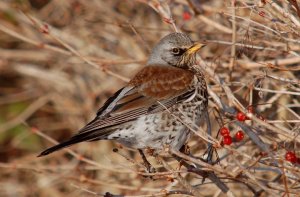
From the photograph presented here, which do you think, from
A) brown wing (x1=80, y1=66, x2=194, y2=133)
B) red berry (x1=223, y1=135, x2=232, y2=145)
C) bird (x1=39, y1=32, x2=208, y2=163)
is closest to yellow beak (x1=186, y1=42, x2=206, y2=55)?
bird (x1=39, y1=32, x2=208, y2=163)

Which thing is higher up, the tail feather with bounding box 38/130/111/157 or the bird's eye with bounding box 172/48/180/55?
the bird's eye with bounding box 172/48/180/55

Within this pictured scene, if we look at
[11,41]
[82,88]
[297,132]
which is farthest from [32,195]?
[297,132]

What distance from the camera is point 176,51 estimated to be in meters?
5.42

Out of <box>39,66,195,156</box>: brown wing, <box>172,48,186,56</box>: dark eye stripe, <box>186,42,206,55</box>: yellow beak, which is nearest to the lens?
<box>39,66,195,156</box>: brown wing

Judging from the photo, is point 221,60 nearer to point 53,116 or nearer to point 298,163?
point 298,163

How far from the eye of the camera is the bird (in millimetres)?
4824

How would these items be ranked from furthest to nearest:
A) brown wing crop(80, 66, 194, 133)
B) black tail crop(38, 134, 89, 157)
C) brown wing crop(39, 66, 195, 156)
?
brown wing crop(80, 66, 194, 133) < brown wing crop(39, 66, 195, 156) < black tail crop(38, 134, 89, 157)

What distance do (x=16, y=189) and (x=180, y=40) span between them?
11.6 feet

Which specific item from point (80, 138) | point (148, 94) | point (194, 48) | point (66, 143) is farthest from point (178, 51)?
point (66, 143)

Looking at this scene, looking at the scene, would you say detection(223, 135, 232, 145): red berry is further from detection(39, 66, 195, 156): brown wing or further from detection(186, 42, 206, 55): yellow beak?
detection(186, 42, 206, 55): yellow beak

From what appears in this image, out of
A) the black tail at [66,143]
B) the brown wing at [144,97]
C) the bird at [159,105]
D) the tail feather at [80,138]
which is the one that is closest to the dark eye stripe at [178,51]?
the bird at [159,105]

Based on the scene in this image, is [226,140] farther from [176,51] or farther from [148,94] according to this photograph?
[176,51]

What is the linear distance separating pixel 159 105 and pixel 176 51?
2.10ft

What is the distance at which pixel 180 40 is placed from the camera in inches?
210
